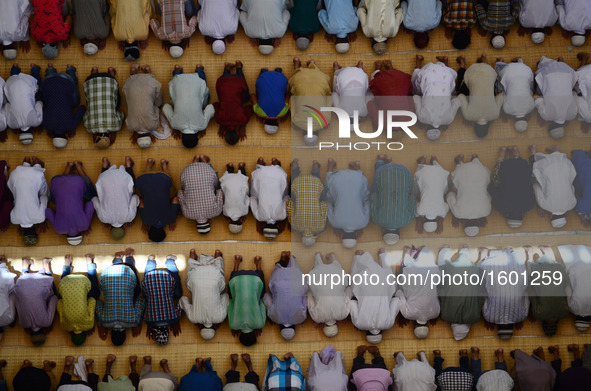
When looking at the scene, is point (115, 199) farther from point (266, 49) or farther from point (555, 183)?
point (555, 183)

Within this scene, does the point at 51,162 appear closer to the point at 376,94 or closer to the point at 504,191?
the point at 376,94

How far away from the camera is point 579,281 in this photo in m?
7.60

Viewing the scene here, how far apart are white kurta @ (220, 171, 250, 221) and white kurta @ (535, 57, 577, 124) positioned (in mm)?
3356

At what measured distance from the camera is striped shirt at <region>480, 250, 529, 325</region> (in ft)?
25.0

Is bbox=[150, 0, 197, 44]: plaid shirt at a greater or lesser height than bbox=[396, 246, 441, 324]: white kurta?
greater

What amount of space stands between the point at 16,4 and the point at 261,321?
4.41 m

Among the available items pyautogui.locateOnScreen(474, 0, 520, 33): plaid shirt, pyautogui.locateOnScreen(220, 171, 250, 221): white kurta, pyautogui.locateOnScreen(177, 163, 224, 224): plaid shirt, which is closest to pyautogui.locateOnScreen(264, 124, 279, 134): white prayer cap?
pyautogui.locateOnScreen(220, 171, 250, 221): white kurta

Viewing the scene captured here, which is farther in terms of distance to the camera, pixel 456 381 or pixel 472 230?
pixel 472 230

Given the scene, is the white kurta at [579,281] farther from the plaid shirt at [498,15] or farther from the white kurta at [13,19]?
the white kurta at [13,19]

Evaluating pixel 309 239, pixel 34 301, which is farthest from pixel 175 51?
pixel 34 301

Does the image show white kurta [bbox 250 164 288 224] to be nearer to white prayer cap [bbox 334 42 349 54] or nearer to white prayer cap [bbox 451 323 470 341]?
white prayer cap [bbox 334 42 349 54]

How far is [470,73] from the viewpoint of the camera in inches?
313

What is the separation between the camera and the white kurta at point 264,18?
7945mm

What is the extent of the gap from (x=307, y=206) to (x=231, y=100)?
1.43 m
